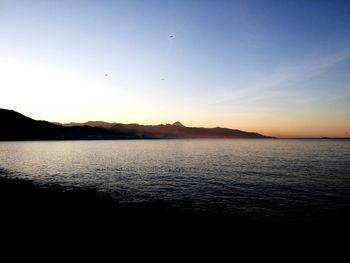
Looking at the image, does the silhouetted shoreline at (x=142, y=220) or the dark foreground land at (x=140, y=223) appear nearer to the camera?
the dark foreground land at (x=140, y=223)

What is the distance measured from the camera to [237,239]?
57.6 ft

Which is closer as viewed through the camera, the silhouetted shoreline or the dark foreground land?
the dark foreground land

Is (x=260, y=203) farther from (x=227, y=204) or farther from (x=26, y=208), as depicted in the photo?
(x=26, y=208)

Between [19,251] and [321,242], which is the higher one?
[19,251]

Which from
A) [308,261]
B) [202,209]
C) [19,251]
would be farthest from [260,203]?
[19,251]

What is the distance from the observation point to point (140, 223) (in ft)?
64.5

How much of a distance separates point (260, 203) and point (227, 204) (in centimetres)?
385

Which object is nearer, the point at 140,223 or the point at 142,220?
the point at 140,223

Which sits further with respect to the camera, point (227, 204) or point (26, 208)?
point (227, 204)

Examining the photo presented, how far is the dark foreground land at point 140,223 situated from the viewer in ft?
57.0

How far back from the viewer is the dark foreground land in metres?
17.4

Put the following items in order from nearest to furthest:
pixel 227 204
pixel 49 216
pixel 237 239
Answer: pixel 237 239 < pixel 49 216 < pixel 227 204

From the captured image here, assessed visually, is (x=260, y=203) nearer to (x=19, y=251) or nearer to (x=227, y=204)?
(x=227, y=204)

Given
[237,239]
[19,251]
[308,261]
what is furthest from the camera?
[237,239]
